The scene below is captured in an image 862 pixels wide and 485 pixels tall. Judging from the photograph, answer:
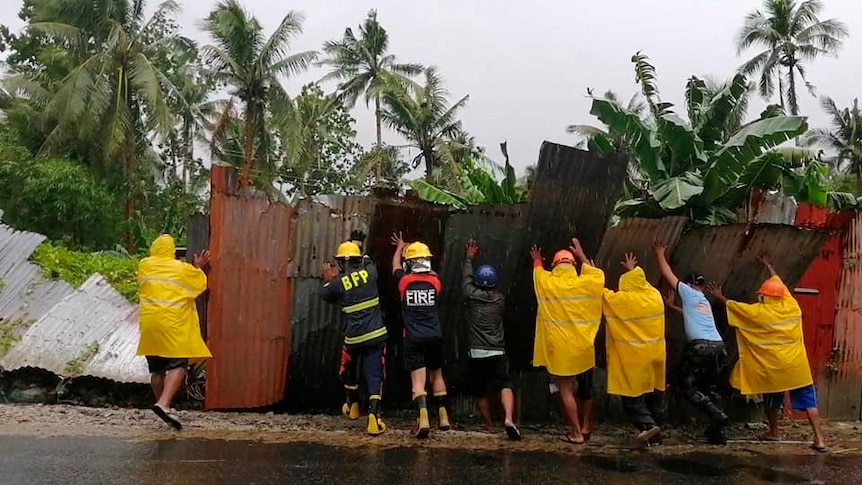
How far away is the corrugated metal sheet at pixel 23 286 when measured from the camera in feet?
28.6

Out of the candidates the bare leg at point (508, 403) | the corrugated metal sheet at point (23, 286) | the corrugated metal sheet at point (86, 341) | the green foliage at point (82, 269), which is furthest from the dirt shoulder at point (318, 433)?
the green foliage at point (82, 269)

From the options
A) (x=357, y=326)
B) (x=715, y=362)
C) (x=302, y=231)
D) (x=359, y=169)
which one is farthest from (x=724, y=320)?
(x=359, y=169)

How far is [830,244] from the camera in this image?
24.1ft

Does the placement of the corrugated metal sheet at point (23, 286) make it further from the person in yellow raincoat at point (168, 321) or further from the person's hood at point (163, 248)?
the person in yellow raincoat at point (168, 321)

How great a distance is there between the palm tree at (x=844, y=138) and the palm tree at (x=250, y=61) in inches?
941

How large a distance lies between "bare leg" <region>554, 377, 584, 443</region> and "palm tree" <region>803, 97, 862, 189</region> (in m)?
32.0

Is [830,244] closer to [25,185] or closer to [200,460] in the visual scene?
[200,460]

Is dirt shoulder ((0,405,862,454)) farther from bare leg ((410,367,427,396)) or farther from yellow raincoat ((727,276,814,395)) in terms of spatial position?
yellow raincoat ((727,276,814,395))

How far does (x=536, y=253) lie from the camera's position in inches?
260

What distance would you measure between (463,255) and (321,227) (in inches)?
52.2

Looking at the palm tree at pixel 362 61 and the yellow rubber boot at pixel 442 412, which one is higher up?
the palm tree at pixel 362 61

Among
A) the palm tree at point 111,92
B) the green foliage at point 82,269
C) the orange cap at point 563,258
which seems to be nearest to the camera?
the orange cap at point 563,258

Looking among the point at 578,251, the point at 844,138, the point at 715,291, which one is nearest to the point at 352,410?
the point at 578,251

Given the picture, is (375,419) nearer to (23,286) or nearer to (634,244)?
(634,244)
